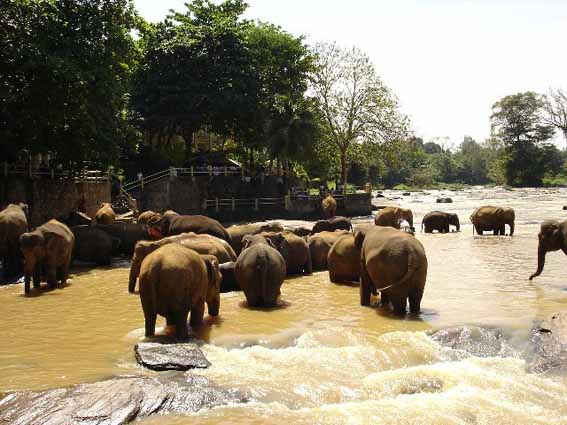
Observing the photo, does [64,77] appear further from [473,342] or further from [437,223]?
[437,223]

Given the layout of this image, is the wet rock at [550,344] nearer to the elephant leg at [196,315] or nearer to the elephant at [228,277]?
the elephant leg at [196,315]

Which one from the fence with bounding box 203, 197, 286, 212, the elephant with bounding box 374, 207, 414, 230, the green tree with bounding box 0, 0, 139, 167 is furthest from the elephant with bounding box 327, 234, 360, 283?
the fence with bounding box 203, 197, 286, 212

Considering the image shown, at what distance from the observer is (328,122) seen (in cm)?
4706

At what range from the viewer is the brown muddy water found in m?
5.71

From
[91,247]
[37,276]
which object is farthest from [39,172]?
[37,276]

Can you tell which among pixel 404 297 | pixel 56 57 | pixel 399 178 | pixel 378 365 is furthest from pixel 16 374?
pixel 399 178

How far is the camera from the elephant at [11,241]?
47.9 ft

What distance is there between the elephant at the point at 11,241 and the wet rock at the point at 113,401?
9.96 m

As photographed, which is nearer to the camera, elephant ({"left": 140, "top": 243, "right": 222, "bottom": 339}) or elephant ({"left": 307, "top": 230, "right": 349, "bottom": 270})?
elephant ({"left": 140, "top": 243, "right": 222, "bottom": 339})

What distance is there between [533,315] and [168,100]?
1222 inches

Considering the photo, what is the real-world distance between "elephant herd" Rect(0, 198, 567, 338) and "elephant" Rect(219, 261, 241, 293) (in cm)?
2

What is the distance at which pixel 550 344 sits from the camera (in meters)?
7.43

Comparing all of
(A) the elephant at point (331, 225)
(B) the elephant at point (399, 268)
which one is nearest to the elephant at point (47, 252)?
(B) the elephant at point (399, 268)

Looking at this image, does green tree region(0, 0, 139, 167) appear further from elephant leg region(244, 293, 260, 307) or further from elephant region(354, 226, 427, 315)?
elephant region(354, 226, 427, 315)
